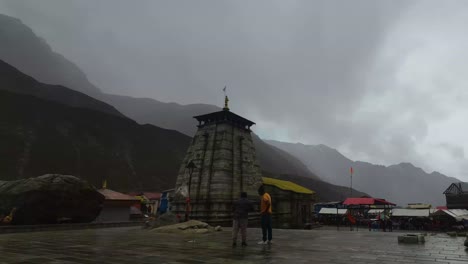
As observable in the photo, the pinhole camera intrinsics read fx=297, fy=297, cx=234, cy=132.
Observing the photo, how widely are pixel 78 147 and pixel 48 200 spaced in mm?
91178

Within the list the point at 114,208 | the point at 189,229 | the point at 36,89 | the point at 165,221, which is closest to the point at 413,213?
the point at 165,221

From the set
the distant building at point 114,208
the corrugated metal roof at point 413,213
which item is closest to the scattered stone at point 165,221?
the distant building at point 114,208

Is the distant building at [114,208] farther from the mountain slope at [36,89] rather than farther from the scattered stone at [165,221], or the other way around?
the mountain slope at [36,89]

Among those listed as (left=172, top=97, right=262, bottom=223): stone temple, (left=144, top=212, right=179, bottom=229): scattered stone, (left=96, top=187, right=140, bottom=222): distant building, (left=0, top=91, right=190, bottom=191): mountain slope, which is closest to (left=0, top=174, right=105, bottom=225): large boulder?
(left=96, top=187, right=140, bottom=222): distant building

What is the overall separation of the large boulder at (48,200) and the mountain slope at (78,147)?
233ft

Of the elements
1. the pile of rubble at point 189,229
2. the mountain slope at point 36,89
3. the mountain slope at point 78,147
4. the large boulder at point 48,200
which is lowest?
the pile of rubble at point 189,229

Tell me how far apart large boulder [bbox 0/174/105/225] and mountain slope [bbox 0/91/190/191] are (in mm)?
70982

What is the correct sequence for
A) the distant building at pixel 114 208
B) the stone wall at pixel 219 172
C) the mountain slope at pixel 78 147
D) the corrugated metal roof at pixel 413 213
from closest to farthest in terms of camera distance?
the stone wall at pixel 219 172 → the distant building at pixel 114 208 → the corrugated metal roof at pixel 413 213 → the mountain slope at pixel 78 147

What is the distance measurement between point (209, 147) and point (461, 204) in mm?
49971

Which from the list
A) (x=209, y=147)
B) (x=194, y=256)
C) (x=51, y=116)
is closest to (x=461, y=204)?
(x=209, y=147)

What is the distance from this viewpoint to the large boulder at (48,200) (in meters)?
22.2

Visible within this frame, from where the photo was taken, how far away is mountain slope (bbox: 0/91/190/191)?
89.5 metres

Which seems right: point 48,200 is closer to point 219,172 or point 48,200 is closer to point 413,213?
point 219,172

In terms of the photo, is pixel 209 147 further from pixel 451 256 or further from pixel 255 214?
pixel 451 256
